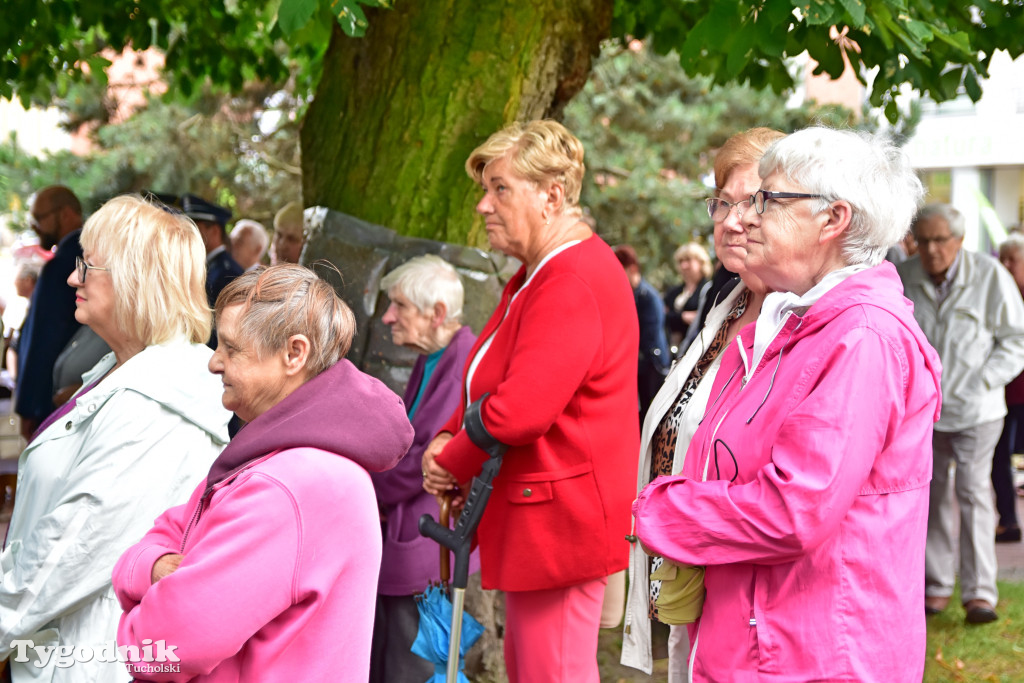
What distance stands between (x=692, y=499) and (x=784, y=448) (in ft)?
0.69

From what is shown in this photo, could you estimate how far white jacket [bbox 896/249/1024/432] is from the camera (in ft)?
18.7

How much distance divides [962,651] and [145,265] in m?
4.37

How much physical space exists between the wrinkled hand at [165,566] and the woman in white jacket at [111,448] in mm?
568

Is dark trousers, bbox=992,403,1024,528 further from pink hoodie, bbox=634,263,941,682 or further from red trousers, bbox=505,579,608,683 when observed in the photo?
pink hoodie, bbox=634,263,941,682

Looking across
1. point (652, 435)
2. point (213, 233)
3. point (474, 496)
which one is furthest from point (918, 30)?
point (213, 233)

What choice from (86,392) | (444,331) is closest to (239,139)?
(444,331)

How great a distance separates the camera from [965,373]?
18.8 feet

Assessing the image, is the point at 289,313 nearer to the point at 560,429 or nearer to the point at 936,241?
the point at 560,429

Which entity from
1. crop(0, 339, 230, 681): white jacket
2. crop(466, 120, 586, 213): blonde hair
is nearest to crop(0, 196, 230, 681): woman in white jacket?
crop(0, 339, 230, 681): white jacket

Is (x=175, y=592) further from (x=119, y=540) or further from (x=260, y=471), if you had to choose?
(x=119, y=540)

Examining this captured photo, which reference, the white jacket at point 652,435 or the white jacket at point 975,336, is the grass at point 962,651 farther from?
the white jacket at point 652,435

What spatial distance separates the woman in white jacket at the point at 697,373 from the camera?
2752 millimetres

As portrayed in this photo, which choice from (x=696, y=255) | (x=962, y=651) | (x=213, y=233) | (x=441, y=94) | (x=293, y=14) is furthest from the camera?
(x=696, y=255)

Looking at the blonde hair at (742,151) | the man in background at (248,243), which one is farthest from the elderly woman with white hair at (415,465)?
the man in background at (248,243)
